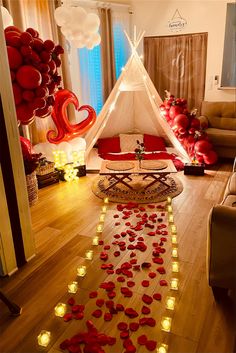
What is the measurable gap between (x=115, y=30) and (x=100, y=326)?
4.96 meters

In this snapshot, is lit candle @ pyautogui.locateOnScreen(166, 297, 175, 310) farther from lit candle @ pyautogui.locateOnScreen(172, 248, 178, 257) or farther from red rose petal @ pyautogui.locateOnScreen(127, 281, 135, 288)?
lit candle @ pyautogui.locateOnScreen(172, 248, 178, 257)

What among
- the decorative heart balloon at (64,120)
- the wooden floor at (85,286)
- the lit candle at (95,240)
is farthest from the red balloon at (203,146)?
the lit candle at (95,240)

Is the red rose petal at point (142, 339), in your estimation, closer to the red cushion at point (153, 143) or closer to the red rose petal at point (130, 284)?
the red rose petal at point (130, 284)

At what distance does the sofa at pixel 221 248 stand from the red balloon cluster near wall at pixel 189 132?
251 centimetres

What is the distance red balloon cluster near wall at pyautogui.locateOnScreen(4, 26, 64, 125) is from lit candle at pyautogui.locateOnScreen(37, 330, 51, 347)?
1.45 metres

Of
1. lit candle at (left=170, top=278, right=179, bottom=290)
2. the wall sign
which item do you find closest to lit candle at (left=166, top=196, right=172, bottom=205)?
lit candle at (left=170, top=278, right=179, bottom=290)

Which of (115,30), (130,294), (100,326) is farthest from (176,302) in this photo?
(115,30)

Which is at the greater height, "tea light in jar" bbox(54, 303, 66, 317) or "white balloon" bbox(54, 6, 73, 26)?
"white balloon" bbox(54, 6, 73, 26)

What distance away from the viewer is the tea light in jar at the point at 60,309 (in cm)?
180

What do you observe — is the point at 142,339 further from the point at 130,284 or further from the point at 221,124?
the point at 221,124

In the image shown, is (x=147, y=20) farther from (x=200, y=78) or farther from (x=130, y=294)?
(x=130, y=294)

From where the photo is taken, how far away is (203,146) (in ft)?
13.5

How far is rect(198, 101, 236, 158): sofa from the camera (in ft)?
14.2

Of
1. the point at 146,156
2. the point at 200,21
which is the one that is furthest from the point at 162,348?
the point at 200,21
